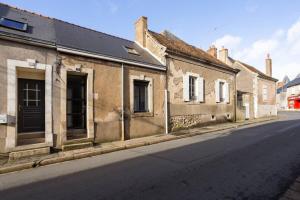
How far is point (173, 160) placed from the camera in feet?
21.0

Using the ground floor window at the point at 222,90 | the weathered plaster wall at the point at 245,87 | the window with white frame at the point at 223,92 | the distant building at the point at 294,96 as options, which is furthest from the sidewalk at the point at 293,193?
the distant building at the point at 294,96

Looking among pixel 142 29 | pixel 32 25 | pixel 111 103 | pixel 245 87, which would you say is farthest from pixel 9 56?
pixel 245 87

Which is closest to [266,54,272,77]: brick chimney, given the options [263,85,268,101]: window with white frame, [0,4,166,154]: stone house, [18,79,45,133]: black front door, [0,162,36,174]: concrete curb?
[263,85,268,101]: window with white frame

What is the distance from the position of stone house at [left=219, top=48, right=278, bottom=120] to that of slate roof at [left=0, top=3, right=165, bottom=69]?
524 inches

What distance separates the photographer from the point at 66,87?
8031 millimetres

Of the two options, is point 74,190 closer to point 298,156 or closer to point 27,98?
point 27,98

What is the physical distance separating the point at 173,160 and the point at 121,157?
1.70m

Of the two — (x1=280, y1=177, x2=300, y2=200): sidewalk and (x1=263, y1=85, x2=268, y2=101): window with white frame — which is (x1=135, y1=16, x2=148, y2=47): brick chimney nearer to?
(x1=280, y1=177, x2=300, y2=200): sidewalk

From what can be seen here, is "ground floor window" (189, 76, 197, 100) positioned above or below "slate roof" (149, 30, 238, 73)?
below

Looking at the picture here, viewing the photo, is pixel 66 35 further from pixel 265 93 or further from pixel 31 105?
pixel 265 93

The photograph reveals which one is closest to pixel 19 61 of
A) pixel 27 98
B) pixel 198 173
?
pixel 27 98

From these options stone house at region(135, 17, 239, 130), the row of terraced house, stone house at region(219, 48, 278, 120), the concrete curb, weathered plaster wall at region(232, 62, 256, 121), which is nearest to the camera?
the concrete curb

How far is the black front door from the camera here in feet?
25.5

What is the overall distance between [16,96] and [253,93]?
22.4 meters
